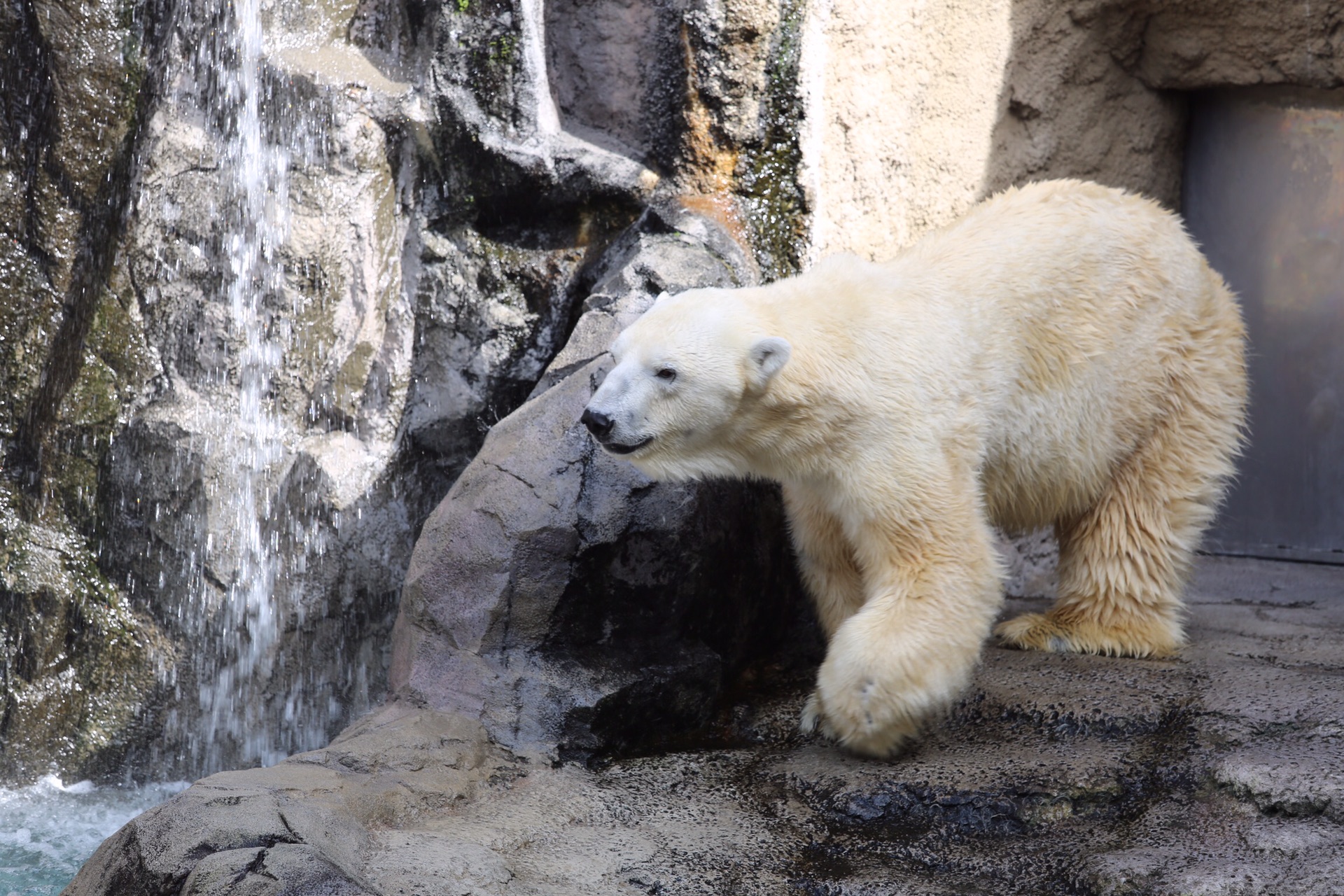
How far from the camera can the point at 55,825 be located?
12.5 ft

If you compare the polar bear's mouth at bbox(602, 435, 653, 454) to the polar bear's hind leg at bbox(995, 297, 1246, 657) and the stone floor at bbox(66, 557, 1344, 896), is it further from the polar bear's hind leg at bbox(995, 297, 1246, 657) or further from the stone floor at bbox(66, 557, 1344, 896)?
the polar bear's hind leg at bbox(995, 297, 1246, 657)

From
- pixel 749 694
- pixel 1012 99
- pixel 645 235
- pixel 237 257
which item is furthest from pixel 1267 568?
pixel 237 257

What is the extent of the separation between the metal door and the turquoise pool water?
4.56 metres

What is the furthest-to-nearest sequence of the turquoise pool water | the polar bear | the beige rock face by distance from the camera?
the beige rock face → the turquoise pool water → the polar bear

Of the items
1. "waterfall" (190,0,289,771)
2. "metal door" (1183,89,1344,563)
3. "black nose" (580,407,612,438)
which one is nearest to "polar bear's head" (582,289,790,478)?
"black nose" (580,407,612,438)

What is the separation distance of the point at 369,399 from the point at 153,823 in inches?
93.6

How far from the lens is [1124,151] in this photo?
5.10m

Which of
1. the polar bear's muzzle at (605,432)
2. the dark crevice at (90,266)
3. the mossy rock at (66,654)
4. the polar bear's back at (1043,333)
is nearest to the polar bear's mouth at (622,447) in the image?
the polar bear's muzzle at (605,432)

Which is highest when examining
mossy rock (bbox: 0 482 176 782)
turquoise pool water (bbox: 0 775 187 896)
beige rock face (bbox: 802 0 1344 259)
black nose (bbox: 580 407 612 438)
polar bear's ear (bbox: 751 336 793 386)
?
beige rock face (bbox: 802 0 1344 259)

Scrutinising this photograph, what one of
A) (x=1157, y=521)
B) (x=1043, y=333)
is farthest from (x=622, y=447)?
(x=1157, y=521)

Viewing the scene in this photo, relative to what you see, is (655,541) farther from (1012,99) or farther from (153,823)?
(1012,99)

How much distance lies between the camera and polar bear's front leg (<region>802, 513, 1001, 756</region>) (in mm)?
2873

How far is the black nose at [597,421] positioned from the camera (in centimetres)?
280

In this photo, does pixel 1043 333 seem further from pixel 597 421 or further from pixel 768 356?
pixel 597 421
